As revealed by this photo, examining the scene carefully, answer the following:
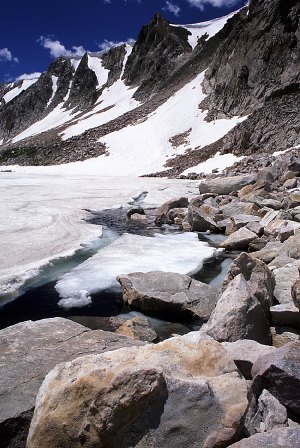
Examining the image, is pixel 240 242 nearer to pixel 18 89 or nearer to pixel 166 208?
pixel 166 208

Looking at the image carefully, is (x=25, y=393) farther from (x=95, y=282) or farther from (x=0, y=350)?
(x=95, y=282)

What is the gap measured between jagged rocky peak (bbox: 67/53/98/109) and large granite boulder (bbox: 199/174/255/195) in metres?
77.2

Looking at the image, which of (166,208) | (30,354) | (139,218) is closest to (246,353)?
(30,354)

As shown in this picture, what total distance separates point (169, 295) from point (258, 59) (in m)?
43.0

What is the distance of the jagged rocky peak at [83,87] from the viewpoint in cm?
9572

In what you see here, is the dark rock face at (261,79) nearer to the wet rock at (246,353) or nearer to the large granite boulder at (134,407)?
the wet rock at (246,353)

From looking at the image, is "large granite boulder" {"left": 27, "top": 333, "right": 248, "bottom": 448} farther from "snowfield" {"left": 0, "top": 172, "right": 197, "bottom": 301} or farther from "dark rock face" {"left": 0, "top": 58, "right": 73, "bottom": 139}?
"dark rock face" {"left": 0, "top": 58, "right": 73, "bottom": 139}

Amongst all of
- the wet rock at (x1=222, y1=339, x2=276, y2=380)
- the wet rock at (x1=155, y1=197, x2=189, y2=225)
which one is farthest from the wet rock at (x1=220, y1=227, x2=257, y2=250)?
the wet rock at (x1=222, y1=339, x2=276, y2=380)

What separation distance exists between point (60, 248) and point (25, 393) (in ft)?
24.3

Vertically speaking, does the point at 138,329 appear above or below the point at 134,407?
below

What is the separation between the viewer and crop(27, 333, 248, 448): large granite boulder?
8.41ft

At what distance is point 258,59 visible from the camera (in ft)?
141

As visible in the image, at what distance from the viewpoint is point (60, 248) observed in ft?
34.6

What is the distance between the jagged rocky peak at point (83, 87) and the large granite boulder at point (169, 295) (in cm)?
9000
